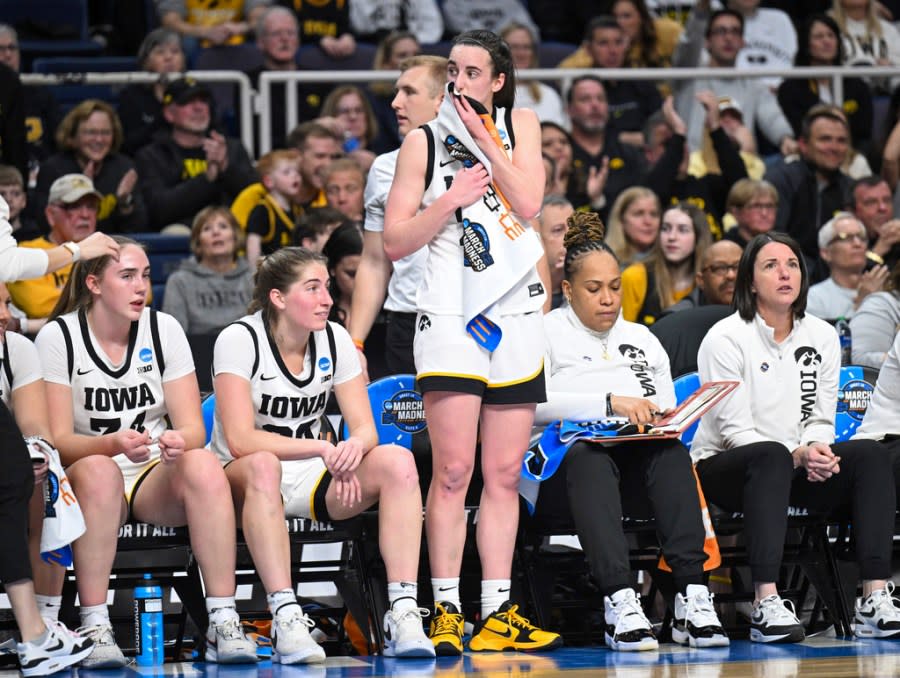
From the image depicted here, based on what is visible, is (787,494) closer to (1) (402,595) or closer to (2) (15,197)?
(1) (402,595)

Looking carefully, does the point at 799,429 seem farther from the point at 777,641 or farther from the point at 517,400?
the point at 517,400

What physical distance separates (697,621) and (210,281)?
3.62 m

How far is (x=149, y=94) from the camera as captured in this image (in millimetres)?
9141

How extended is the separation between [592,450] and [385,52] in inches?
197

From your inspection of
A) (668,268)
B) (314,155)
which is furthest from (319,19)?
(668,268)

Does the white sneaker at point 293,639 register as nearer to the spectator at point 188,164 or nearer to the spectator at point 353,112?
the spectator at point 188,164

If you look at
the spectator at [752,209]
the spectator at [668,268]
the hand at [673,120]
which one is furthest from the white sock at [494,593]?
the hand at [673,120]

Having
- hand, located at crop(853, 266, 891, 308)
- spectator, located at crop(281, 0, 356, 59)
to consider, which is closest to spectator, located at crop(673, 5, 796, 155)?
spectator, located at crop(281, 0, 356, 59)

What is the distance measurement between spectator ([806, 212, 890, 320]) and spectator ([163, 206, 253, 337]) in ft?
9.39

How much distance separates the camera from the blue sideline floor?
418cm

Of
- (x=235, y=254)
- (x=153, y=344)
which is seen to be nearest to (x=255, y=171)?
(x=235, y=254)

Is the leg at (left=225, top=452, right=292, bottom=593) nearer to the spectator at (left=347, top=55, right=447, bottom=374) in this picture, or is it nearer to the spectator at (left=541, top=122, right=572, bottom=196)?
the spectator at (left=347, top=55, right=447, bottom=374)

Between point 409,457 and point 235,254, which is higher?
point 235,254

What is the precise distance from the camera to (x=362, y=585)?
16.3 feet
